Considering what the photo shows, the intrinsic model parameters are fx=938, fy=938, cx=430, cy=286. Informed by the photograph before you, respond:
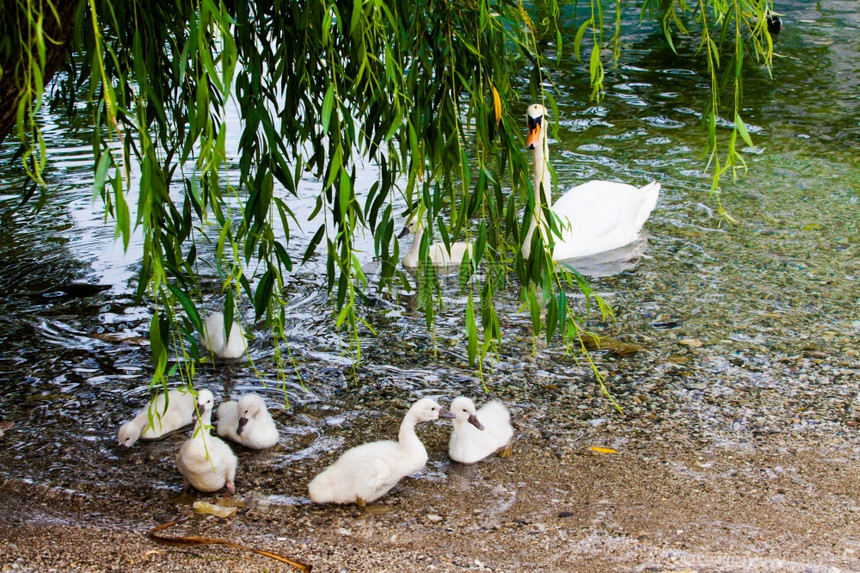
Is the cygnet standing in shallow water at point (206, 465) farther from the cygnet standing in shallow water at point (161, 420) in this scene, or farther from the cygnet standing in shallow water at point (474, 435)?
the cygnet standing in shallow water at point (474, 435)

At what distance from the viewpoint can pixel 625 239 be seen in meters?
7.41

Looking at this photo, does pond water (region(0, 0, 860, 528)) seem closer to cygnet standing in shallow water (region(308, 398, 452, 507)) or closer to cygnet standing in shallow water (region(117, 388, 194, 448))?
cygnet standing in shallow water (region(117, 388, 194, 448))

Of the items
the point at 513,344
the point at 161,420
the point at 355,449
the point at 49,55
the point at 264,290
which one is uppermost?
Answer: the point at 49,55

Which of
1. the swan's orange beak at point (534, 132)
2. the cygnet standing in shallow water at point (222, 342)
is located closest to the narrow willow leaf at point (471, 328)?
the cygnet standing in shallow water at point (222, 342)

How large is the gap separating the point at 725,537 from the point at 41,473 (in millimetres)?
2996

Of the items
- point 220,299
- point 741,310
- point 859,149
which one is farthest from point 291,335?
point 859,149

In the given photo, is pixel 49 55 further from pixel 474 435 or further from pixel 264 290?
pixel 474 435

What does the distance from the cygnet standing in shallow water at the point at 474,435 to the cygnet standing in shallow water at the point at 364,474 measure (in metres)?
0.32

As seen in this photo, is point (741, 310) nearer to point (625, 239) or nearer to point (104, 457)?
point (625, 239)

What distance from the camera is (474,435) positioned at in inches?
172

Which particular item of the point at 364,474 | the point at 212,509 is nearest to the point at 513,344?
the point at 364,474

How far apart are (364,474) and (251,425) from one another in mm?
→ 755

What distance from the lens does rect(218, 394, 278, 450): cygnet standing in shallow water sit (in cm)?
439

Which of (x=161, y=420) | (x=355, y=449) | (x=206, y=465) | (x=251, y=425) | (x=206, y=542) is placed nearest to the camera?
(x=206, y=542)
